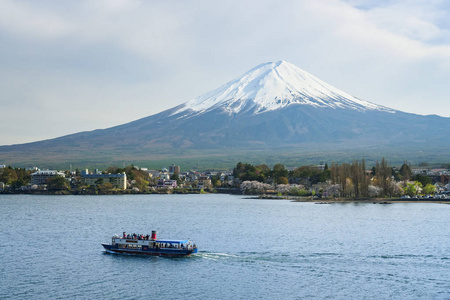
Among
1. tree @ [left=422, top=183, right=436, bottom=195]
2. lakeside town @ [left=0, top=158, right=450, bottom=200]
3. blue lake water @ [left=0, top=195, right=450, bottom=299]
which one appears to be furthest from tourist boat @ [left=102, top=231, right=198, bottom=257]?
tree @ [left=422, top=183, right=436, bottom=195]

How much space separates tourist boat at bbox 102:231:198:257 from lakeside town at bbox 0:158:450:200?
4510 cm

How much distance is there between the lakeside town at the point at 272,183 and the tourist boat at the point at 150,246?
45.1 meters

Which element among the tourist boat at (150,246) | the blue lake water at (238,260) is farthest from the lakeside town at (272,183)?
the tourist boat at (150,246)

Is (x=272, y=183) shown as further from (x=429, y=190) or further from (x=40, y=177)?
(x=40, y=177)

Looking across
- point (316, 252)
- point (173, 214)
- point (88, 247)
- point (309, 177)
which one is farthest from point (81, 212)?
point (309, 177)

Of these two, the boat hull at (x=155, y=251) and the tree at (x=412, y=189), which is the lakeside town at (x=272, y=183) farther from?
the boat hull at (x=155, y=251)

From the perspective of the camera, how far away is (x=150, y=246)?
3528 centimetres

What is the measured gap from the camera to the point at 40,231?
44156mm

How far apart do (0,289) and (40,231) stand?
58.9 ft

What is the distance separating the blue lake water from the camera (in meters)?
26.6

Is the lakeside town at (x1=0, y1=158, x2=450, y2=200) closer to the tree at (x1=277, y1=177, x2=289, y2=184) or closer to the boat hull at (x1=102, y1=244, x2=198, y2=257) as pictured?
the tree at (x1=277, y1=177, x2=289, y2=184)

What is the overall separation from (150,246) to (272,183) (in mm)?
70002

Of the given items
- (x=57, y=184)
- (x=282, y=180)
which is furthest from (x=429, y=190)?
(x=57, y=184)

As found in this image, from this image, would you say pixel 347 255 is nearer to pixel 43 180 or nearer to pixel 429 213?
pixel 429 213
